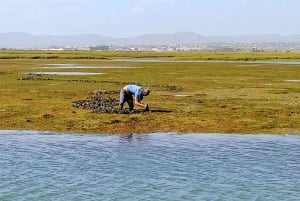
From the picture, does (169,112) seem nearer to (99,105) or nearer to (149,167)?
(99,105)

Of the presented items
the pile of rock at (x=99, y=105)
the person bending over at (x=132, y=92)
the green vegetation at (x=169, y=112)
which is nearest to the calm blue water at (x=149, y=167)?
the green vegetation at (x=169, y=112)

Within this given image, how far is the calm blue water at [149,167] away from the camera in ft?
56.2

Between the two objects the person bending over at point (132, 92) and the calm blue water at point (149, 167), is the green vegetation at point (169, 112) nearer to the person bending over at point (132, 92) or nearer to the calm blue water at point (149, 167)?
the person bending over at point (132, 92)

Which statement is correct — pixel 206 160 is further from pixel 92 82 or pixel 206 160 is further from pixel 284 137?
pixel 92 82

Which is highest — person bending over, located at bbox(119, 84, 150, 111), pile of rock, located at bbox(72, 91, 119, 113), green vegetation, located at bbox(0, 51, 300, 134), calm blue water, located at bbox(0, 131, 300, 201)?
person bending over, located at bbox(119, 84, 150, 111)

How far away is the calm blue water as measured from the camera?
17.1 metres

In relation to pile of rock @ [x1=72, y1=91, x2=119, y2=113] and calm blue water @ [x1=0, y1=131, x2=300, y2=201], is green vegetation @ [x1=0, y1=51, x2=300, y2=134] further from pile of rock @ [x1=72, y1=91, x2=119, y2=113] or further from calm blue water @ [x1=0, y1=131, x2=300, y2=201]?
calm blue water @ [x1=0, y1=131, x2=300, y2=201]

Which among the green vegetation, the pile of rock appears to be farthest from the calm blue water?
the pile of rock

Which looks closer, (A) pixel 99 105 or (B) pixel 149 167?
(B) pixel 149 167

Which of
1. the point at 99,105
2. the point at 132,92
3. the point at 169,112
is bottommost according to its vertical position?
the point at 169,112

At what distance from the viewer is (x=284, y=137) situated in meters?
26.8

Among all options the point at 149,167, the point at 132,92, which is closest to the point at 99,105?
the point at 132,92

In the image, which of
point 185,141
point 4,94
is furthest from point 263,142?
point 4,94

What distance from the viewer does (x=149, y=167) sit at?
66.6 ft
